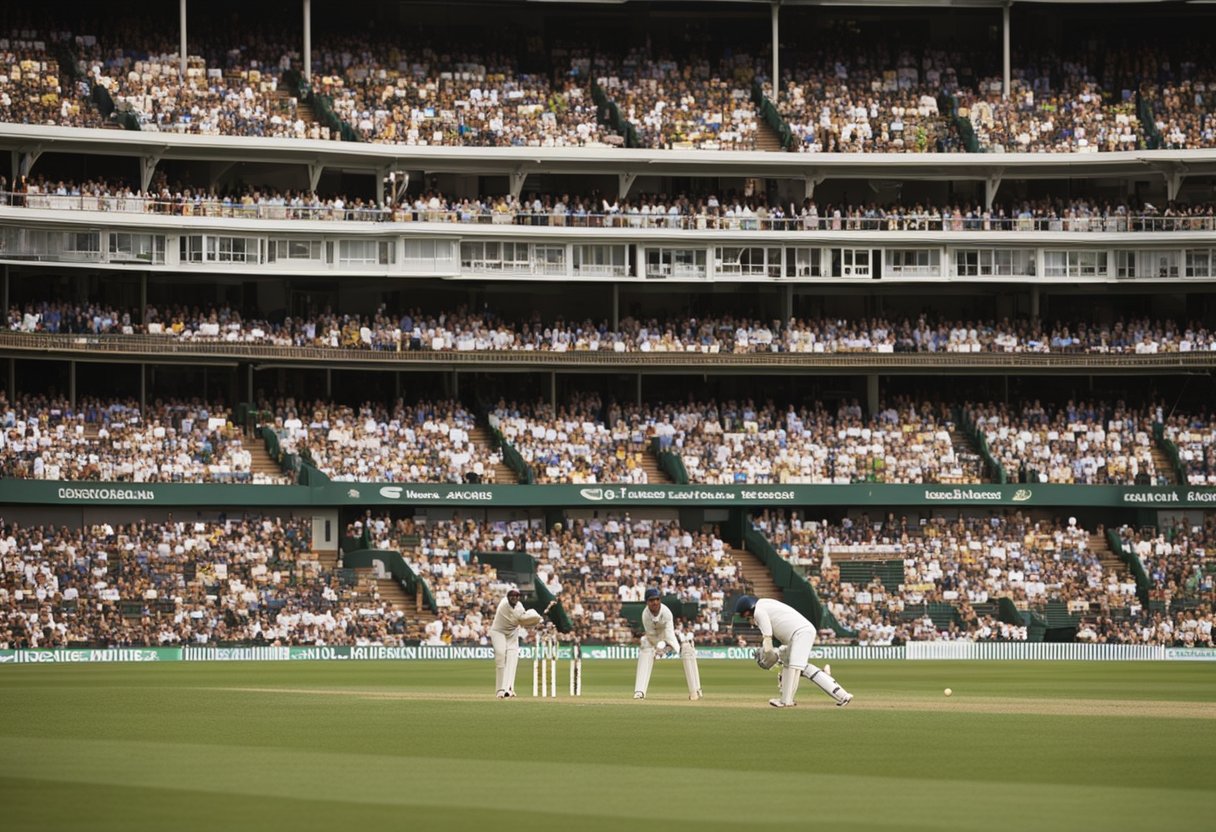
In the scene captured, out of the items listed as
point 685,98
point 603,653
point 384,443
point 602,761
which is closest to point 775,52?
point 685,98

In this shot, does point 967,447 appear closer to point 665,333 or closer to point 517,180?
point 665,333

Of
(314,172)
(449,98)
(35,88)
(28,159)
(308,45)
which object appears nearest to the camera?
(28,159)

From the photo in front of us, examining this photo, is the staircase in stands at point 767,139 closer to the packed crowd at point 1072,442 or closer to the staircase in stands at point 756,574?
the packed crowd at point 1072,442

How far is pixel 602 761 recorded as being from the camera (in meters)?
20.9

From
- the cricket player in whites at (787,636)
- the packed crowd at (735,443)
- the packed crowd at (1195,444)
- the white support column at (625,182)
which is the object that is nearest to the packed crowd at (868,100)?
the white support column at (625,182)

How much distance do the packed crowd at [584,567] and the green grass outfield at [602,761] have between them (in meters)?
24.8

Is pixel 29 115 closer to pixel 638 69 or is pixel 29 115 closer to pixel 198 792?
pixel 638 69

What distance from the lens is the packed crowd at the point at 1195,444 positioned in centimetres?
6912

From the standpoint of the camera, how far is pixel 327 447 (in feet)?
221

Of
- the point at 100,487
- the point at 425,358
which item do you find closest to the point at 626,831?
the point at 100,487

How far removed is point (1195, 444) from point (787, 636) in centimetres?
4725

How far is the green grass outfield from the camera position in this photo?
16.4 m

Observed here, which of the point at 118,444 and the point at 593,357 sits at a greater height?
the point at 593,357

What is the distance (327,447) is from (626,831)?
2068 inches
